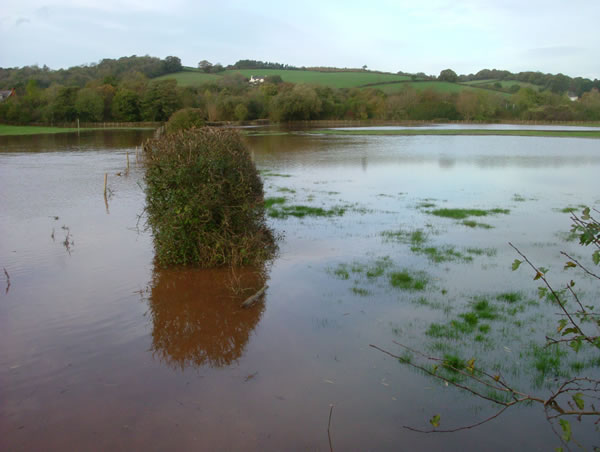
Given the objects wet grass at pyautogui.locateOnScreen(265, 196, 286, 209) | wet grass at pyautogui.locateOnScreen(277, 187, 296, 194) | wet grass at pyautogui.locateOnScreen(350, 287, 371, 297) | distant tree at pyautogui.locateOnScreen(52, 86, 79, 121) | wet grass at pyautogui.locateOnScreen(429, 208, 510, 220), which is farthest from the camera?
distant tree at pyautogui.locateOnScreen(52, 86, 79, 121)

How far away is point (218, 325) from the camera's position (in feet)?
26.8

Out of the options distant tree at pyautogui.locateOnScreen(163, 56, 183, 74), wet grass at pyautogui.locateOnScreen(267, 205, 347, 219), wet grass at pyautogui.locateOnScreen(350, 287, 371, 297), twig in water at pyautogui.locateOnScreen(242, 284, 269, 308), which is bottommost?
twig in water at pyautogui.locateOnScreen(242, 284, 269, 308)

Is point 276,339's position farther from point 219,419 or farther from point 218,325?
point 219,419

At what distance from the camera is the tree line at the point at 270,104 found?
9669 cm

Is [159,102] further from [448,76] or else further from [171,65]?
[448,76]

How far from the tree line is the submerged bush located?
230 ft

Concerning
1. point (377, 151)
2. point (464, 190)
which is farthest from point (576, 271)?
point (377, 151)

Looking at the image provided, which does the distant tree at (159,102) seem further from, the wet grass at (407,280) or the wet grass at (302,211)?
the wet grass at (407,280)

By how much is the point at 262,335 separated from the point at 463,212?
11.1m

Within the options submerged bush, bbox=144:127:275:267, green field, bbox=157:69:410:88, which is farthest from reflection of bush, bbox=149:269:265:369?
green field, bbox=157:69:410:88

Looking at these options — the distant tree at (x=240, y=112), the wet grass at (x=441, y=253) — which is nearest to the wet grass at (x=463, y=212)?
the wet grass at (x=441, y=253)

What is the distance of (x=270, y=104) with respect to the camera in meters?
102

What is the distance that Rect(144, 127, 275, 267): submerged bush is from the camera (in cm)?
1042

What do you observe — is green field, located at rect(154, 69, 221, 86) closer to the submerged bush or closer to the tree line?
the tree line
